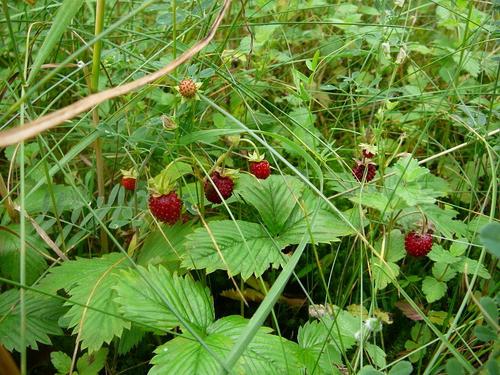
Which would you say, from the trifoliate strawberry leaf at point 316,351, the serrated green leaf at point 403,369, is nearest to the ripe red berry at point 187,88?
the trifoliate strawberry leaf at point 316,351

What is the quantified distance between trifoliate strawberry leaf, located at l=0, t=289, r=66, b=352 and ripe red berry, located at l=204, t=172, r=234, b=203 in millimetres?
368

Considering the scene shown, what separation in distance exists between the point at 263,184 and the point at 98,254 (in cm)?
41

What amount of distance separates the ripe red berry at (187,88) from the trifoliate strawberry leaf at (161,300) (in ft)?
1.03

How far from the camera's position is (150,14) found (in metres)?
1.99

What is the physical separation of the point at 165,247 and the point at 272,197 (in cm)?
24

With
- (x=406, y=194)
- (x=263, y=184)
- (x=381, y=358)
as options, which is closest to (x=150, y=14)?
(x=263, y=184)

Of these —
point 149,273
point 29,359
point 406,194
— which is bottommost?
point 29,359

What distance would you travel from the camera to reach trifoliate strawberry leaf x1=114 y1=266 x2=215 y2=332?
961 mm

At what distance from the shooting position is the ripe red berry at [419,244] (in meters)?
1.11

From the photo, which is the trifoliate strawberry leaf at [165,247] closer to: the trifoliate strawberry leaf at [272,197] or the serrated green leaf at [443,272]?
the trifoliate strawberry leaf at [272,197]

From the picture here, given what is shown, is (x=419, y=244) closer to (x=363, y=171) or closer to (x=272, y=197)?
(x=363, y=171)

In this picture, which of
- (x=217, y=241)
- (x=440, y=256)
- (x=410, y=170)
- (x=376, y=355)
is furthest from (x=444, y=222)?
(x=217, y=241)

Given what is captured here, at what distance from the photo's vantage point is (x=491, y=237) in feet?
2.10

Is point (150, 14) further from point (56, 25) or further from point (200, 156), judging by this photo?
point (56, 25)
